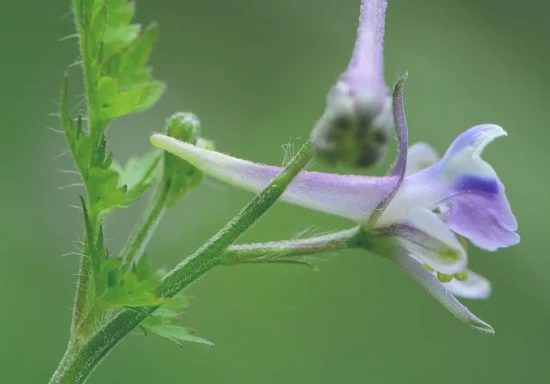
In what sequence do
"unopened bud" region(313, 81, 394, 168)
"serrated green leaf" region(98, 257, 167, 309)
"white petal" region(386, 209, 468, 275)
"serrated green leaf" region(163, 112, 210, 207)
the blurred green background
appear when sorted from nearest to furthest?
"unopened bud" region(313, 81, 394, 168) → "serrated green leaf" region(98, 257, 167, 309) → "white petal" region(386, 209, 468, 275) → "serrated green leaf" region(163, 112, 210, 207) → the blurred green background

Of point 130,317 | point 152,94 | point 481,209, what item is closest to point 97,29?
point 152,94

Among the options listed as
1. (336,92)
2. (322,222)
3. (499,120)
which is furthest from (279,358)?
(336,92)

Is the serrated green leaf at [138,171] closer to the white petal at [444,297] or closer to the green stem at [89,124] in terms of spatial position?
the green stem at [89,124]

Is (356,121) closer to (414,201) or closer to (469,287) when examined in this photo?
(414,201)

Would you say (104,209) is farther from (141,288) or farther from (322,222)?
(322,222)

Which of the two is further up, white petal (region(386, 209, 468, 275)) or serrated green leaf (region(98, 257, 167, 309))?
white petal (region(386, 209, 468, 275))

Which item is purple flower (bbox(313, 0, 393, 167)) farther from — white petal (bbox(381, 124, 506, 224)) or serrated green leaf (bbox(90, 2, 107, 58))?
serrated green leaf (bbox(90, 2, 107, 58))

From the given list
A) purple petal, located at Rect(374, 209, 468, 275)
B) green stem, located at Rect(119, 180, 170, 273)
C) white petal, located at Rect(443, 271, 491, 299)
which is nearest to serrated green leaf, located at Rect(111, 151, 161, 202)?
green stem, located at Rect(119, 180, 170, 273)
